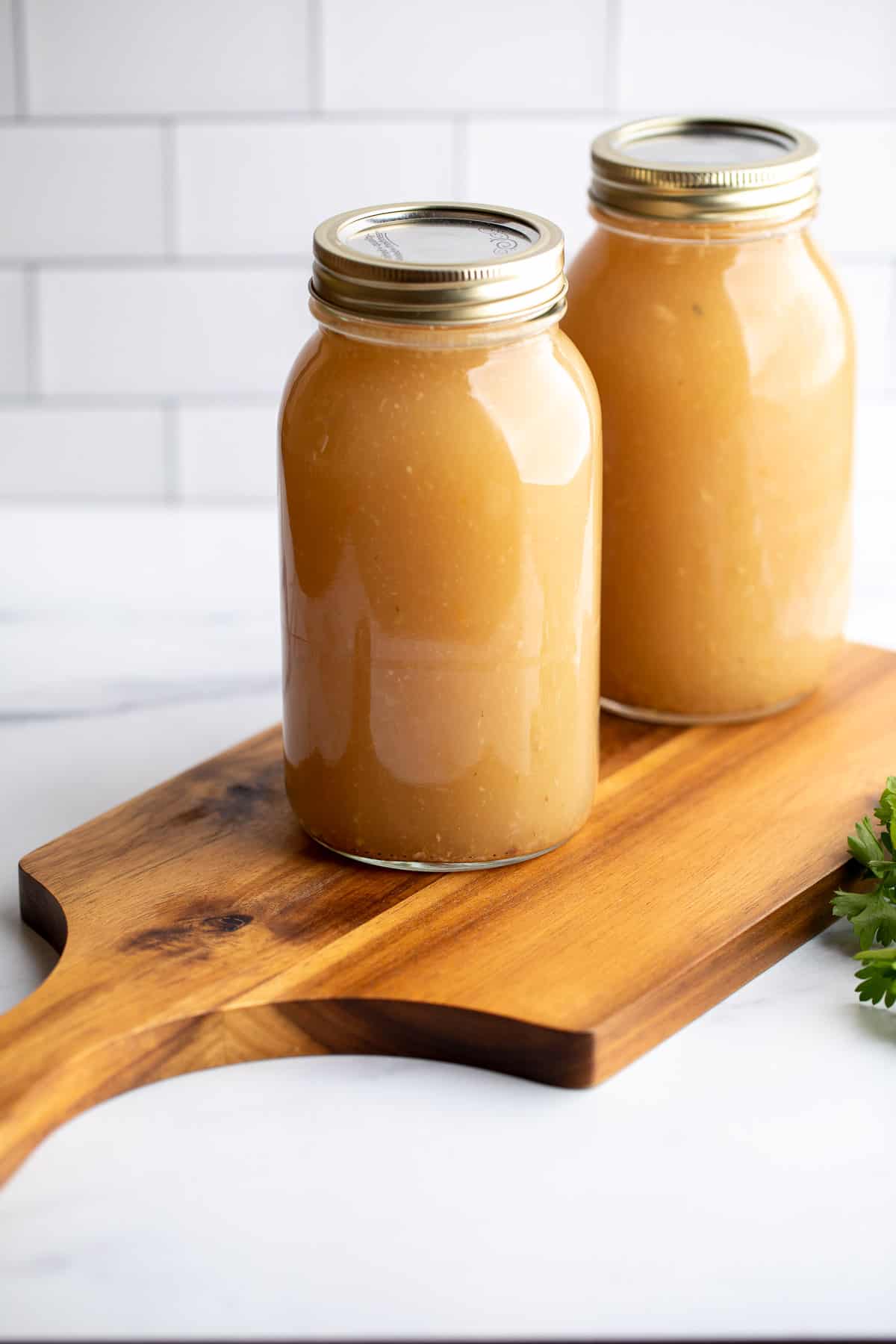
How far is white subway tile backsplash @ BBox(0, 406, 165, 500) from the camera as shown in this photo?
5.60 ft

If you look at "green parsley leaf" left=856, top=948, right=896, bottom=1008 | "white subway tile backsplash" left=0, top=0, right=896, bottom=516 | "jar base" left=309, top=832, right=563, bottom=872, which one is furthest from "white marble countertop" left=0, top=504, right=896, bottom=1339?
"white subway tile backsplash" left=0, top=0, right=896, bottom=516

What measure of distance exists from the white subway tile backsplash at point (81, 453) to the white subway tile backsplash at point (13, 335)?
0.03m

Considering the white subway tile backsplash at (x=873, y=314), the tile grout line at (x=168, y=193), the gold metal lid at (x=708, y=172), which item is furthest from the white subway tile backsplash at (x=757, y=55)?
the gold metal lid at (x=708, y=172)

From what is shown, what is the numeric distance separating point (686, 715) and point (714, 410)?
0.65 ft

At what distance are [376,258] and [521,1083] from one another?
399 millimetres

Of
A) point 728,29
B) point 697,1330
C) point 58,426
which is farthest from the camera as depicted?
point 58,426

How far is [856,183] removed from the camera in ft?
5.24

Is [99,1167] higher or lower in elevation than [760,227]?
lower

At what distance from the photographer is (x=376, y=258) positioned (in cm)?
81

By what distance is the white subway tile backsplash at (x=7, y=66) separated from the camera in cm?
148

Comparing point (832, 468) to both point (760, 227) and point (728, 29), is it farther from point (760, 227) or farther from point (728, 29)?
point (728, 29)

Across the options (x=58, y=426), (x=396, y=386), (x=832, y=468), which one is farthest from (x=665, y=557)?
(x=58, y=426)

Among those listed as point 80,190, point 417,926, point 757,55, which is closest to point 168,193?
point 80,190

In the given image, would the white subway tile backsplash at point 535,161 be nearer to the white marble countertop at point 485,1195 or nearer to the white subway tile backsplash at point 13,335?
the white subway tile backsplash at point 13,335
